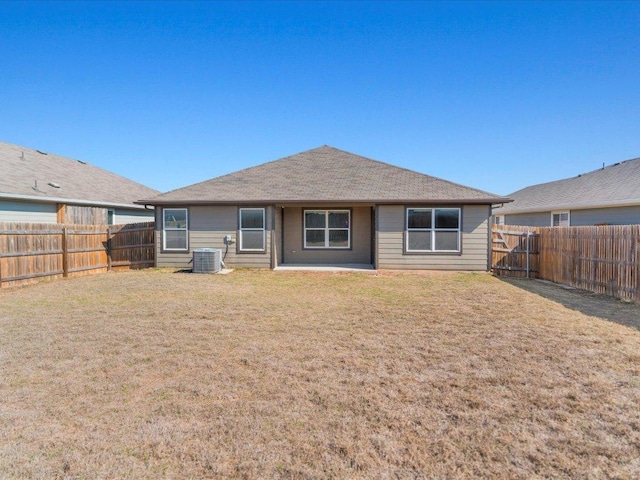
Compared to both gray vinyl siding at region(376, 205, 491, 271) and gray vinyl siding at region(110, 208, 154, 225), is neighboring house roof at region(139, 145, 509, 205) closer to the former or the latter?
gray vinyl siding at region(376, 205, 491, 271)

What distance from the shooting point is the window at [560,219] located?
1706 centimetres

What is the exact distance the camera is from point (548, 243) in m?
11.2

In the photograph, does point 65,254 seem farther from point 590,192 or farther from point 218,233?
point 590,192

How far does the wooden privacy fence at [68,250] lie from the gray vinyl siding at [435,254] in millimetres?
8960

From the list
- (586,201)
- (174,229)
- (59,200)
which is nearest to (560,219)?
(586,201)

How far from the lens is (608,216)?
14.9 metres

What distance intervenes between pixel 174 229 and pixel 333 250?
620 centimetres

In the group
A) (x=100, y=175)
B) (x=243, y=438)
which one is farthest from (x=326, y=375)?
(x=100, y=175)

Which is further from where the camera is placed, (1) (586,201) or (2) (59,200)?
(1) (586,201)

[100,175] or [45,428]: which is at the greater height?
[100,175]

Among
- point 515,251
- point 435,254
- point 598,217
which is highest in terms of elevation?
point 598,217

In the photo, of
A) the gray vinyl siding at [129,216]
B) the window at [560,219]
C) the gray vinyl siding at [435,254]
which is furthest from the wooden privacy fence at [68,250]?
the window at [560,219]

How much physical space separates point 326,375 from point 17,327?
5284 mm

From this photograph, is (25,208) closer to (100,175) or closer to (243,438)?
(100,175)
